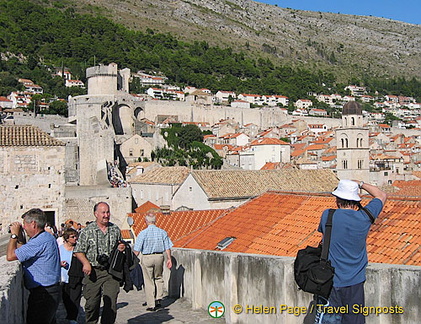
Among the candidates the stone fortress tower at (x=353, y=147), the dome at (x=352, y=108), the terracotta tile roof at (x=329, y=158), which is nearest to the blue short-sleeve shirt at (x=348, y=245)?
the stone fortress tower at (x=353, y=147)

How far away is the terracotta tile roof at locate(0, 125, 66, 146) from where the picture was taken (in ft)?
55.8

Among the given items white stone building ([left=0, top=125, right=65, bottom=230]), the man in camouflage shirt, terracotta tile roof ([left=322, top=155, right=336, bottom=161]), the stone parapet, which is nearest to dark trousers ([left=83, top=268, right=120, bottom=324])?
the man in camouflage shirt

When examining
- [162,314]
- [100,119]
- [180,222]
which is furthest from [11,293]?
[100,119]

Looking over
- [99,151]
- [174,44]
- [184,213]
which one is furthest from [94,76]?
[174,44]

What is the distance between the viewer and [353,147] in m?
44.9

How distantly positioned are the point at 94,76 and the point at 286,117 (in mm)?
50663

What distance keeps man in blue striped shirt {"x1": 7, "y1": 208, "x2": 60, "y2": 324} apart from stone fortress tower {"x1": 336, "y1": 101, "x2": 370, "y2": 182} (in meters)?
41.0

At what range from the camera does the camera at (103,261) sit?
208 inches

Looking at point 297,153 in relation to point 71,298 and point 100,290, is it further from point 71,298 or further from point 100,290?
point 100,290

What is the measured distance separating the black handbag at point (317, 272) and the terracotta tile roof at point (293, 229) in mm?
3420

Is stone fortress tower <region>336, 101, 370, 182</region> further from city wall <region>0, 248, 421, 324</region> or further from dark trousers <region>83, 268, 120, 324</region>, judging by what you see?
dark trousers <region>83, 268, 120, 324</region>

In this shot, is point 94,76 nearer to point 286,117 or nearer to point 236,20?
point 286,117

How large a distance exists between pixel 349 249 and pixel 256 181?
89.1ft

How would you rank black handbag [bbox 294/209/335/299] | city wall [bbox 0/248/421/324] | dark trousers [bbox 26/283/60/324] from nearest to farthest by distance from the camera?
black handbag [bbox 294/209/335/299] → city wall [bbox 0/248/421/324] → dark trousers [bbox 26/283/60/324]
